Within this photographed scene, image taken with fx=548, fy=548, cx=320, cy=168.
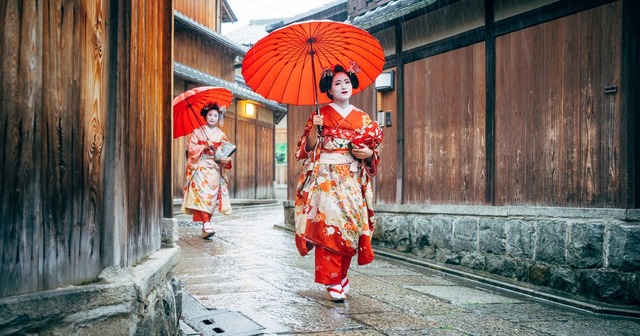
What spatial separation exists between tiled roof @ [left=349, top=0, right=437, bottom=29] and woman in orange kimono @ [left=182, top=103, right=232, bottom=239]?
2.97 m

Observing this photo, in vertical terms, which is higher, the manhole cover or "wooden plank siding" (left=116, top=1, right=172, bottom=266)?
"wooden plank siding" (left=116, top=1, right=172, bottom=266)

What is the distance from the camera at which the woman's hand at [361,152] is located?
17.7 feet

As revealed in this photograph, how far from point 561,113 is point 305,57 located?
3.13 metres

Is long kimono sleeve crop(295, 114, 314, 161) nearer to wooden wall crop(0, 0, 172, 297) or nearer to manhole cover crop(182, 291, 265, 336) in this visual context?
manhole cover crop(182, 291, 265, 336)

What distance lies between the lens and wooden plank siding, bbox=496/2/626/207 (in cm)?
591

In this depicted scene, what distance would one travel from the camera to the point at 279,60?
579cm

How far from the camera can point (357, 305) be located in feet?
16.5

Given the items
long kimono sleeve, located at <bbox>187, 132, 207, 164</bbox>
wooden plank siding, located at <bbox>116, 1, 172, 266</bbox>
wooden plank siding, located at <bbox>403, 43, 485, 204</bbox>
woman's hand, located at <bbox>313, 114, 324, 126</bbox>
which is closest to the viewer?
wooden plank siding, located at <bbox>116, 1, 172, 266</bbox>

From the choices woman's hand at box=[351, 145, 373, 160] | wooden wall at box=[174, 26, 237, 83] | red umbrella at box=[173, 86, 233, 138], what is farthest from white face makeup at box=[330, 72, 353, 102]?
wooden wall at box=[174, 26, 237, 83]

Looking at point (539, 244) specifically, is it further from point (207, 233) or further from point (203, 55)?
point (203, 55)

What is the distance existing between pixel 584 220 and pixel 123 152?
16.5 feet

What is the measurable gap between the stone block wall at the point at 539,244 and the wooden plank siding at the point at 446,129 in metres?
0.34

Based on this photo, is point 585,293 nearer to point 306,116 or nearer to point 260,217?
point 306,116

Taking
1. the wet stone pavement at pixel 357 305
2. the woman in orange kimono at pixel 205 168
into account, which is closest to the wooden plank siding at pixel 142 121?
the wet stone pavement at pixel 357 305
